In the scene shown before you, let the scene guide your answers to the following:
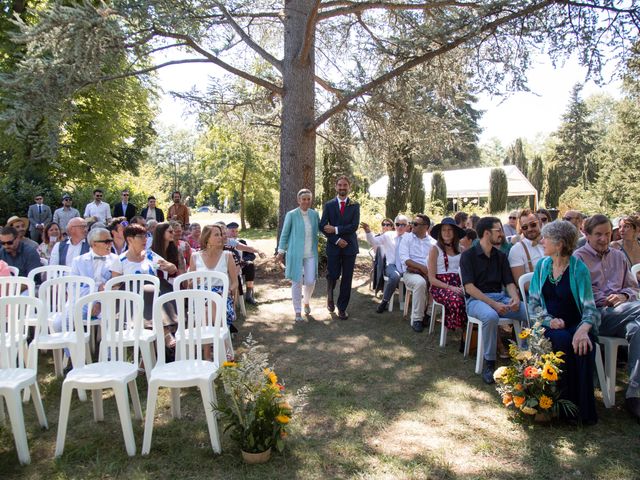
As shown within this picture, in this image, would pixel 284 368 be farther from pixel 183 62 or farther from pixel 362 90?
pixel 183 62

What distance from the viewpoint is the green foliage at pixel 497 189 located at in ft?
101

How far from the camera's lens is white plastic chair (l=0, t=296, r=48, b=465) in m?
3.20

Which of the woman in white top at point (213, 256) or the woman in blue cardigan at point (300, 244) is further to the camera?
the woman in blue cardigan at point (300, 244)

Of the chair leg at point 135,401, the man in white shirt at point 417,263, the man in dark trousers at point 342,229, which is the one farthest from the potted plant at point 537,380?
the man in dark trousers at point 342,229

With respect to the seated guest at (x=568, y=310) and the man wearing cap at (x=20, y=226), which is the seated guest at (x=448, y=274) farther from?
the man wearing cap at (x=20, y=226)

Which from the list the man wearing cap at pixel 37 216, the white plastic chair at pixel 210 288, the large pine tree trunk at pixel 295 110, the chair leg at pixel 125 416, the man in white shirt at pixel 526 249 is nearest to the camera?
the chair leg at pixel 125 416

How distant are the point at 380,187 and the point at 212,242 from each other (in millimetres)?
35578

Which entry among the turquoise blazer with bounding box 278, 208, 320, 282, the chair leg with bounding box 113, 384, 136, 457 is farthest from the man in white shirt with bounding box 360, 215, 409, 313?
the chair leg with bounding box 113, 384, 136, 457

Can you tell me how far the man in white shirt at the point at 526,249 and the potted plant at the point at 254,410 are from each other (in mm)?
3341

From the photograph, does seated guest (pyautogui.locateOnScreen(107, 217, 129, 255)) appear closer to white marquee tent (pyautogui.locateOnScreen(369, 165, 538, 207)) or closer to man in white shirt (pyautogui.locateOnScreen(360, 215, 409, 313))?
man in white shirt (pyautogui.locateOnScreen(360, 215, 409, 313))

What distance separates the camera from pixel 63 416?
130 inches

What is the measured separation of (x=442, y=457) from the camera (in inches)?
129

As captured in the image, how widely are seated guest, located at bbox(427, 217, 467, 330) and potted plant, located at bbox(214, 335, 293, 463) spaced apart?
288 cm

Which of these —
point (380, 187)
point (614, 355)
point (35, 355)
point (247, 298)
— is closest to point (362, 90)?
point (247, 298)
